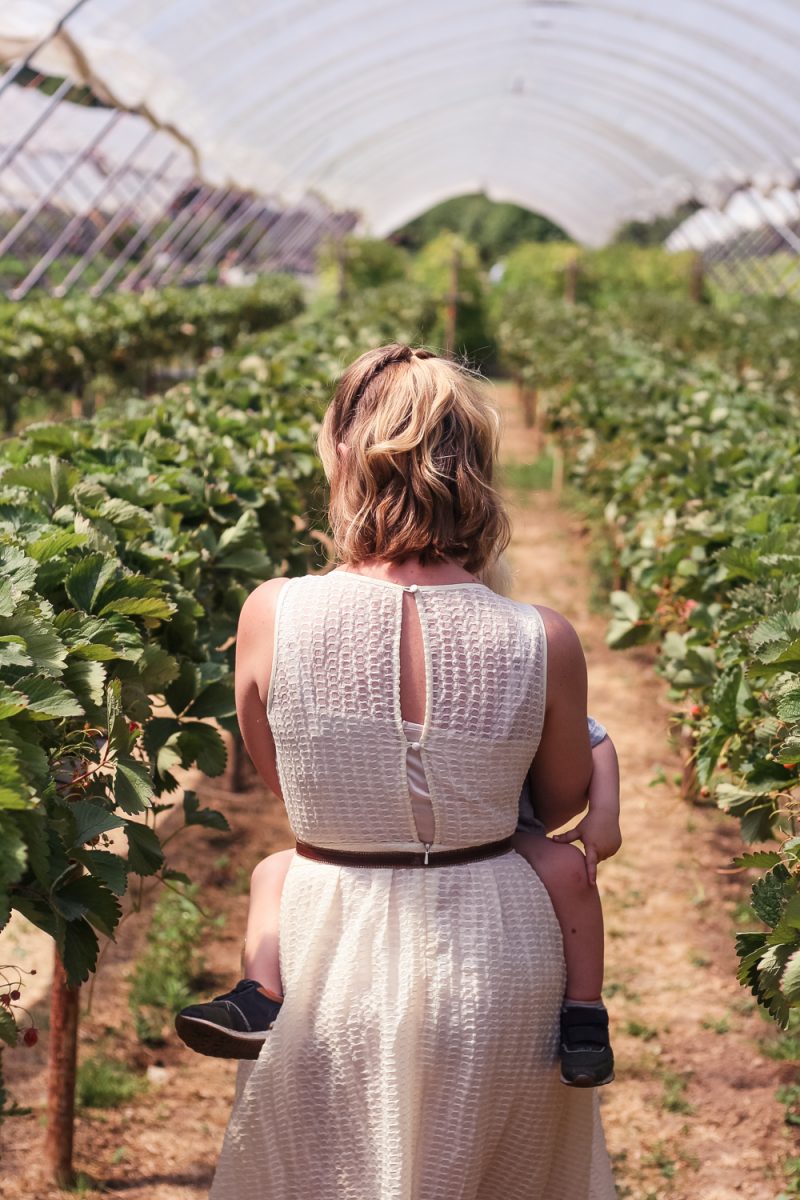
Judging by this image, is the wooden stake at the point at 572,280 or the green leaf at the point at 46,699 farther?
the wooden stake at the point at 572,280

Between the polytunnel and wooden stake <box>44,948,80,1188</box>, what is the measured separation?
333 inches

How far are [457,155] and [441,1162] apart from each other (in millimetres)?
33840

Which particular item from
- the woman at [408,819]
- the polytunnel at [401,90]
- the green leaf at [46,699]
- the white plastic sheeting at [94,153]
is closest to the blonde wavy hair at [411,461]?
the woman at [408,819]

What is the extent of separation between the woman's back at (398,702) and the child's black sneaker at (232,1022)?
274mm

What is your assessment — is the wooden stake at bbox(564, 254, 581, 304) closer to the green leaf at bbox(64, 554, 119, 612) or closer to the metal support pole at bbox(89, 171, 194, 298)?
the metal support pole at bbox(89, 171, 194, 298)

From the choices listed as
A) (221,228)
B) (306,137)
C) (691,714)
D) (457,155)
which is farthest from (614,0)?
(457,155)

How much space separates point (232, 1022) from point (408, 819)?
0.39m

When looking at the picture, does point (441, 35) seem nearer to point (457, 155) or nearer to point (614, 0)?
point (614, 0)

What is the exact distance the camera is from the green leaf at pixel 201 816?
8.18 feet

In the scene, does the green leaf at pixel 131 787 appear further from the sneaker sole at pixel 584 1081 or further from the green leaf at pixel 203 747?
the sneaker sole at pixel 584 1081

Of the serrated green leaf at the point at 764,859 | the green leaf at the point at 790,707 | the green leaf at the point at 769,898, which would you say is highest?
the green leaf at the point at 790,707

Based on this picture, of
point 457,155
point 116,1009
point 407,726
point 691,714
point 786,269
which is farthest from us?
point 457,155

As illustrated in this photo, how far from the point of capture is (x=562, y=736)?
1.95 m

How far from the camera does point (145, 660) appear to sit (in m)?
2.17
